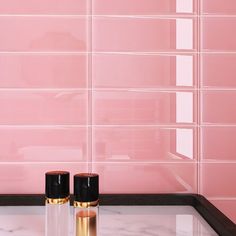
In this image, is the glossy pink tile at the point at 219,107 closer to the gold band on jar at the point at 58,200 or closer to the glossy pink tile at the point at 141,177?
the glossy pink tile at the point at 141,177

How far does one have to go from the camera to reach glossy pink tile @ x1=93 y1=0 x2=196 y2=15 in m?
1.00

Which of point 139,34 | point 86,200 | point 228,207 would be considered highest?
point 139,34

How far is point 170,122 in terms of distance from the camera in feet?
3.31

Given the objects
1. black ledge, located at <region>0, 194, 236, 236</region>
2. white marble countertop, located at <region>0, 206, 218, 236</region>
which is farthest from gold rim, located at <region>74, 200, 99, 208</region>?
black ledge, located at <region>0, 194, 236, 236</region>

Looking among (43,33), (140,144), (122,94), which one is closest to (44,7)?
(43,33)

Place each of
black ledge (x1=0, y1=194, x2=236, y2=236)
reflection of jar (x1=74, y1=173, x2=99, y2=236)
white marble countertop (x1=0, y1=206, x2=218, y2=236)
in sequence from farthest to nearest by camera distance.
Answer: black ledge (x1=0, y1=194, x2=236, y2=236), white marble countertop (x1=0, y1=206, x2=218, y2=236), reflection of jar (x1=74, y1=173, x2=99, y2=236)

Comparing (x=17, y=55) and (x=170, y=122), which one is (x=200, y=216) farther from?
(x=17, y=55)

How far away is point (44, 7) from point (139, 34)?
0.91 ft

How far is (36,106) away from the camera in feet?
3.27

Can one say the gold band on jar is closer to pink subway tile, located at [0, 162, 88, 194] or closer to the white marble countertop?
the white marble countertop

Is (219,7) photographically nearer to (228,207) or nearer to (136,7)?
(136,7)

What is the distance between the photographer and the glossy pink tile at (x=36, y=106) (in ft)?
3.26

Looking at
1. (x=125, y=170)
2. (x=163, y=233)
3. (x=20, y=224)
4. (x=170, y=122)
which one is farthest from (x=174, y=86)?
(x=20, y=224)

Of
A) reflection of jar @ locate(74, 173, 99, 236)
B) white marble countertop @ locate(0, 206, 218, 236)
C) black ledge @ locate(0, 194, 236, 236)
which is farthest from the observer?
black ledge @ locate(0, 194, 236, 236)
